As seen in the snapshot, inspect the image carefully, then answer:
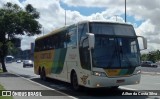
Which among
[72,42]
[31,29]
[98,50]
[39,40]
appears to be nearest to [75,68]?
[72,42]

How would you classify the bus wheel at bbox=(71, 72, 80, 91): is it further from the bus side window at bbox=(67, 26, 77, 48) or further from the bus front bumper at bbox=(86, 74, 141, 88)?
the bus front bumper at bbox=(86, 74, 141, 88)

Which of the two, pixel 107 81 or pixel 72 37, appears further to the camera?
pixel 72 37

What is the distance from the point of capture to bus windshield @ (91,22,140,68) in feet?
51.9

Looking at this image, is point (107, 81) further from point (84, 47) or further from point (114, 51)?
point (84, 47)

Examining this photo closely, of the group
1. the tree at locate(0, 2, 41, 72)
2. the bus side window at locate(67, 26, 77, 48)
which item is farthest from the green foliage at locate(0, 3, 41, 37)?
the bus side window at locate(67, 26, 77, 48)

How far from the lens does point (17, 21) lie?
38.5 m

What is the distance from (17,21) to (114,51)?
78.9 feet

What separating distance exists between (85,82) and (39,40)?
502 inches

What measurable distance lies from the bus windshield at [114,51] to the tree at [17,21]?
77.1ft

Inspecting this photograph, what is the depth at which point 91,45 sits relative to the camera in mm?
15062

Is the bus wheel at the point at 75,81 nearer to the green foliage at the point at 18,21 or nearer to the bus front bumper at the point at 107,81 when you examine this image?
the bus front bumper at the point at 107,81

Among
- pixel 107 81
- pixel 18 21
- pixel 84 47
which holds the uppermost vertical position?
pixel 18 21

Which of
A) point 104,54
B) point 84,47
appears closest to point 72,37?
point 84,47

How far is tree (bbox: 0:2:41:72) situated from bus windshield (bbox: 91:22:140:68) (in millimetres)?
23492
